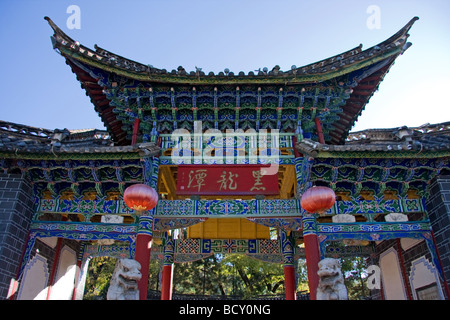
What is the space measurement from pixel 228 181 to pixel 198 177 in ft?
2.31

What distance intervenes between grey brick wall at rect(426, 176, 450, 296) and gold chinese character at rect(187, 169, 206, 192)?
5098 mm

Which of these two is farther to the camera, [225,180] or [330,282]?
[225,180]

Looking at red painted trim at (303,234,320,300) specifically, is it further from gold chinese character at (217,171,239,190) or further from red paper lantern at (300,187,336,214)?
gold chinese character at (217,171,239,190)

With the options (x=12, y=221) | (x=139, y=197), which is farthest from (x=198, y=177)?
(x=12, y=221)

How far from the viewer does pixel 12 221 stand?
6840 mm

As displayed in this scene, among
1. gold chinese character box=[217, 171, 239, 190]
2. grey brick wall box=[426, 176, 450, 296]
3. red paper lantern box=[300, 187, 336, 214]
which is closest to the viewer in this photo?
red paper lantern box=[300, 187, 336, 214]

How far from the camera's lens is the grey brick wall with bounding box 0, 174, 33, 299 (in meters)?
6.62

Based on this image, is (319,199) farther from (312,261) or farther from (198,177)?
(198,177)

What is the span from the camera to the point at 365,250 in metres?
9.71

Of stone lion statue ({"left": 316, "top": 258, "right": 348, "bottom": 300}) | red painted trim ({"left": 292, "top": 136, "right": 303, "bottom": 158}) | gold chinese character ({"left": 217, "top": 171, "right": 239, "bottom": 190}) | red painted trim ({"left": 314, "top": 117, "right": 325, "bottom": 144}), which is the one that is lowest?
stone lion statue ({"left": 316, "top": 258, "right": 348, "bottom": 300})

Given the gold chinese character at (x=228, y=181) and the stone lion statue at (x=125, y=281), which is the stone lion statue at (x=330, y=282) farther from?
the stone lion statue at (x=125, y=281)

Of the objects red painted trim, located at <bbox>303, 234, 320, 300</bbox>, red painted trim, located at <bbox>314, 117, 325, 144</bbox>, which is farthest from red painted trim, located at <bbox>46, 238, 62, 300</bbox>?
red painted trim, located at <bbox>314, 117, 325, 144</bbox>

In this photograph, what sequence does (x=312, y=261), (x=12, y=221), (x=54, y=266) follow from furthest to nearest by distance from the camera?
1. (x=54, y=266)
2. (x=12, y=221)
3. (x=312, y=261)

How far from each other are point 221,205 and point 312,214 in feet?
6.48
